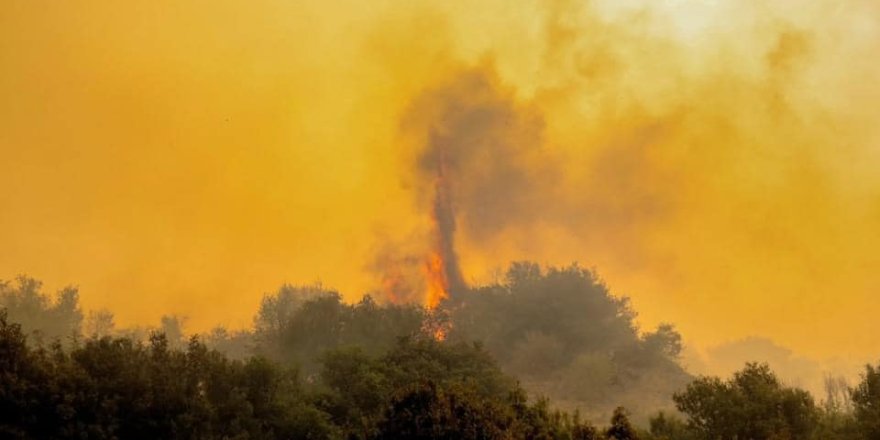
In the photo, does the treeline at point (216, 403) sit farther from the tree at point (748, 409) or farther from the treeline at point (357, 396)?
the tree at point (748, 409)

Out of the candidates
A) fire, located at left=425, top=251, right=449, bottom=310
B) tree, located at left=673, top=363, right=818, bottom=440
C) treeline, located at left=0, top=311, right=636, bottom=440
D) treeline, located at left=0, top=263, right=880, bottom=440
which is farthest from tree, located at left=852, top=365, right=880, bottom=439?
fire, located at left=425, top=251, right=449, bottom=310

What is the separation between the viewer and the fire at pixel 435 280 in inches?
3382

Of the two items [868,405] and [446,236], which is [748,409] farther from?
[446,236]

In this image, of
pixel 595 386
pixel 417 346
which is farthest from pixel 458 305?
pixel 417 346

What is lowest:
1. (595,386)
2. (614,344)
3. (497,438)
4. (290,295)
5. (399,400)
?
(497,438)

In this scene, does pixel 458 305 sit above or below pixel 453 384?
above

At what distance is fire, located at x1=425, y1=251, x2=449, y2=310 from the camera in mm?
85912

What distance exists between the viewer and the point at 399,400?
19.9 metres

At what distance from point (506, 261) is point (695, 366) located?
79023 mm

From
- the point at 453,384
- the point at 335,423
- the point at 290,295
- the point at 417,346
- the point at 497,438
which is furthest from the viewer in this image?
the point at 290,295

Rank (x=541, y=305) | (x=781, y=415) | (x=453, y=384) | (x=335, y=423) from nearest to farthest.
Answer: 1. (x=453, y=384)
2. (x=781, y=415)
3. (x=335, y=423)
4. (x=541, y=305)

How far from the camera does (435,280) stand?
88.1m

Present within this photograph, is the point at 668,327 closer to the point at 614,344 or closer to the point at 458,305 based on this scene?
the point at 614,344

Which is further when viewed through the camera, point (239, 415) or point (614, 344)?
point (614, 344)
